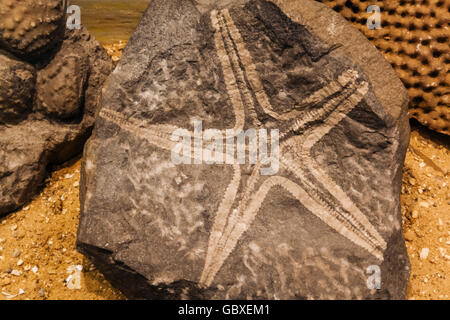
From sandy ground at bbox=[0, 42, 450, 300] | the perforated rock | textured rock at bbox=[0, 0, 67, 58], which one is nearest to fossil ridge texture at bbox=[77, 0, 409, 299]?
sandy ground at bbox=[0, 42, 450, 300]

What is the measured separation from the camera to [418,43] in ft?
10.4

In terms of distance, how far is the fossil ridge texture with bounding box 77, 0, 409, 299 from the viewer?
2.46 metres

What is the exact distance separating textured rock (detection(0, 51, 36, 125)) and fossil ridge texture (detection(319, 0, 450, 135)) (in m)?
2.31

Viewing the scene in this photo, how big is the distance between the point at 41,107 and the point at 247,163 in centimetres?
163

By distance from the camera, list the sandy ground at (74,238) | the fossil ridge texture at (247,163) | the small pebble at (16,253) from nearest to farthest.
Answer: the fossil ridge texture at (247,163), the sandy ground at (74,238), the small pebble at (16,253)

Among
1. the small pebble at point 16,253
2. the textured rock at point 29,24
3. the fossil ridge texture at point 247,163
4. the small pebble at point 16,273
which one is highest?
the textured rock at point 29,24

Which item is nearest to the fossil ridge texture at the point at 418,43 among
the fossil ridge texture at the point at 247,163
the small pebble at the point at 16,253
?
the fossil ridge texture at the point at 247,163

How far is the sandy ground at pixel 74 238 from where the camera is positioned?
2865 mm

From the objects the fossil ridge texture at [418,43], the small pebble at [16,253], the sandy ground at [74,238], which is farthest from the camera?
the fossil ridge texture at [418,43]

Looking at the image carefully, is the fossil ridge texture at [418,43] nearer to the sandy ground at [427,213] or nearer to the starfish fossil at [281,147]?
the sandy ground at [427,213]

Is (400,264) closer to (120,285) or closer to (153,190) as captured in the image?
(153,190)

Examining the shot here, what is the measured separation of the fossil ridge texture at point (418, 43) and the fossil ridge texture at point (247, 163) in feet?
2.58

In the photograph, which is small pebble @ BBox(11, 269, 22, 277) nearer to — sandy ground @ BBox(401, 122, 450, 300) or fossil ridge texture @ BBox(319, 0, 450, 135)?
sandy ground @ BBox(401, 122, 450, 300)

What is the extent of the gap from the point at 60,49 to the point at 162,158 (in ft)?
4.16
